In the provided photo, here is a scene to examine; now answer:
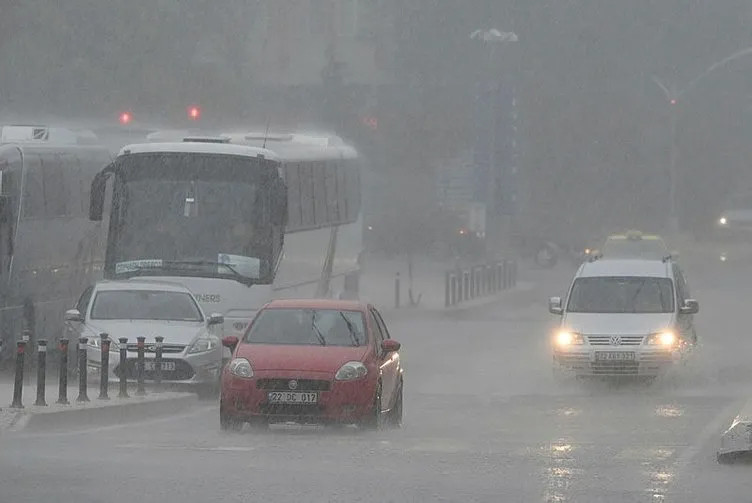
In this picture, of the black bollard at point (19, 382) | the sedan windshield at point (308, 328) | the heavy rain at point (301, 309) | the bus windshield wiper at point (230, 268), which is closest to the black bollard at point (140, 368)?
the heavy rain at point (301, 309)

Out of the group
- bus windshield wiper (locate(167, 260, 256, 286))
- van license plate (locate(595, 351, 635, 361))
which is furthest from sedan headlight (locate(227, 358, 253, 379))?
bus windshield wiper (locate(167, 260, 256, 286))

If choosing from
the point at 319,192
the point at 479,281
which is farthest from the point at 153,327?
the point at 479,281

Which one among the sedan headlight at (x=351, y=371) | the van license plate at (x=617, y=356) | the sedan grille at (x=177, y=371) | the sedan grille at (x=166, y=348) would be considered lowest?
the sedan grille at (x=177, y=371)

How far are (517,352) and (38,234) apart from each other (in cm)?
1005

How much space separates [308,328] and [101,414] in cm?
248

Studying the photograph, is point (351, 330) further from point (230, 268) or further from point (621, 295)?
point (621, 295)

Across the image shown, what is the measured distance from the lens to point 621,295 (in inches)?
1089

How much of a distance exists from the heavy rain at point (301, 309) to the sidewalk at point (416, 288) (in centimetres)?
18

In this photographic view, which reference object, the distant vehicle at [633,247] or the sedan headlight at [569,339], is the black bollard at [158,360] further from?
the distant vehicle at [633,247]

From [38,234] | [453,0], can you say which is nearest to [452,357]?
[38,234]

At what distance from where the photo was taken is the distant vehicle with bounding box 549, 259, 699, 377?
26.0 m

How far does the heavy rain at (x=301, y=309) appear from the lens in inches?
579

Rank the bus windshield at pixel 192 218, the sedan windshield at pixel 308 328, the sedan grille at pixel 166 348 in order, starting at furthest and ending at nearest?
the bus windshield at pixel 192 218 → the sedan grille at pixel 166 348 → the sedan windshield at pixel 308 328

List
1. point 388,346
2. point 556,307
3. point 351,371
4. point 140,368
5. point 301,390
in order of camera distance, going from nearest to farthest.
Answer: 1. point 301,390
2. point 351,371
3. point 388,346
4. point 140,368
5. point 556,307
